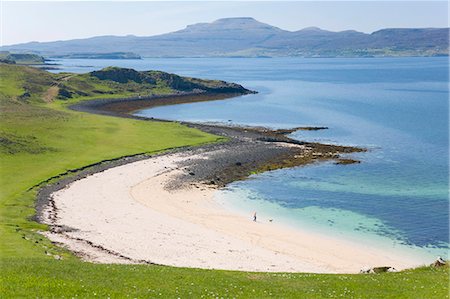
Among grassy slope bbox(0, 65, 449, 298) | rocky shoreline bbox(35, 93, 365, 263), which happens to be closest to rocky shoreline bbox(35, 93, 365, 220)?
rocky shoreline bbox(35, 93, 365, 263)

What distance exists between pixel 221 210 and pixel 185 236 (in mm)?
11816

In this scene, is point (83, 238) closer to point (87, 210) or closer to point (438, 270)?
point (87, 210)

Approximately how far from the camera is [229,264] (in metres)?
45.8

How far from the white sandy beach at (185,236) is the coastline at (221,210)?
99mm

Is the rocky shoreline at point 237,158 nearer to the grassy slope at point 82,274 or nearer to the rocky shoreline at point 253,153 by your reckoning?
the rocky shoreline at point 253,153

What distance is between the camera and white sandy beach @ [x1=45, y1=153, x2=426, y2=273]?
1844 inches

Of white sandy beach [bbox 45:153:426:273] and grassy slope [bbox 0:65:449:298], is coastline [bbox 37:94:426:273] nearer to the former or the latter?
white sandy beach [bbox 45:153:426:273]

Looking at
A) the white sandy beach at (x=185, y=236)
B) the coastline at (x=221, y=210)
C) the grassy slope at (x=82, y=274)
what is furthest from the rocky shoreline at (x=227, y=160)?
the grassy slope at (x=82, y=274)

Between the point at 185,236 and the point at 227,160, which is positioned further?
the point at 227,160

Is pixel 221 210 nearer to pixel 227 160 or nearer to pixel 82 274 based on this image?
pixel 227 160

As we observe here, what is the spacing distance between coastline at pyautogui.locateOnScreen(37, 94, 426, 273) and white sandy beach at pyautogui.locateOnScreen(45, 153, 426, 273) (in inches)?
3.9

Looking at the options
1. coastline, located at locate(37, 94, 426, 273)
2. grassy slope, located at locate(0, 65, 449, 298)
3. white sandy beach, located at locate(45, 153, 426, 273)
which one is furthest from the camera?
coastline, located at locate(37, 94, 426, 273)

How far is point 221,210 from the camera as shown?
64750 millimetres

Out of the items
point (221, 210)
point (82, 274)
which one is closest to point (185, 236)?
point (221, 210)
